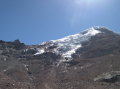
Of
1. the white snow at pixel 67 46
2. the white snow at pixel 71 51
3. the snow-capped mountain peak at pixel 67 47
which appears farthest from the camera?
the white snow at pixel 67 46

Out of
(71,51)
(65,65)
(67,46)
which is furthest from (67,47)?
(65,65)

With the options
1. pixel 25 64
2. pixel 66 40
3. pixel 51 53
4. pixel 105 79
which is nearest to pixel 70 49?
pixel 51 53

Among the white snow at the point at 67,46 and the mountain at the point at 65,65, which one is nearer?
the mountain at the point at 65,65

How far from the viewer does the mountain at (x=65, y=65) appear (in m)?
69.4

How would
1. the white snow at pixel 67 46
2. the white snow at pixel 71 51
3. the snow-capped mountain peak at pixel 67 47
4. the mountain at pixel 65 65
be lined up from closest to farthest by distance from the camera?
1. the mountain at pixel 65 65
2. the white snow at pixel 71 51
3. the snow-capped mountain peak at pixel 67 47
4. the white snow at pixel 67 46

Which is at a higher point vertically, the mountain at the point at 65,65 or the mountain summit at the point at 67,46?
the mountain summit at the point at 67,46

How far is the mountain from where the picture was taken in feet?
228

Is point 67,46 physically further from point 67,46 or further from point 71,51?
point 71,51

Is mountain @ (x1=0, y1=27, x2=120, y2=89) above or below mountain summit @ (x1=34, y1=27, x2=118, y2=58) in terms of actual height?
below

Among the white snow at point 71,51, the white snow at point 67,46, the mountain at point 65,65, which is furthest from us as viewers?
the white snow at point 67,46

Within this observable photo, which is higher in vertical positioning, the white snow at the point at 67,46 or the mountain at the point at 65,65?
the white snow at the point at 67,46

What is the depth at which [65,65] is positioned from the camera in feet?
357

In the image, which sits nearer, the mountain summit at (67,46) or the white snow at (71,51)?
the white snow at (71,51)

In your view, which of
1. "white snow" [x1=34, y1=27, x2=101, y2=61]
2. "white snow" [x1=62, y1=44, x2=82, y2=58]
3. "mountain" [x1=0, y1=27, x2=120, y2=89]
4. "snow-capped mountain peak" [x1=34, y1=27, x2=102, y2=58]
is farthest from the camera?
"white snow" [x1=34, y1=27, x2=101, y2=61]
